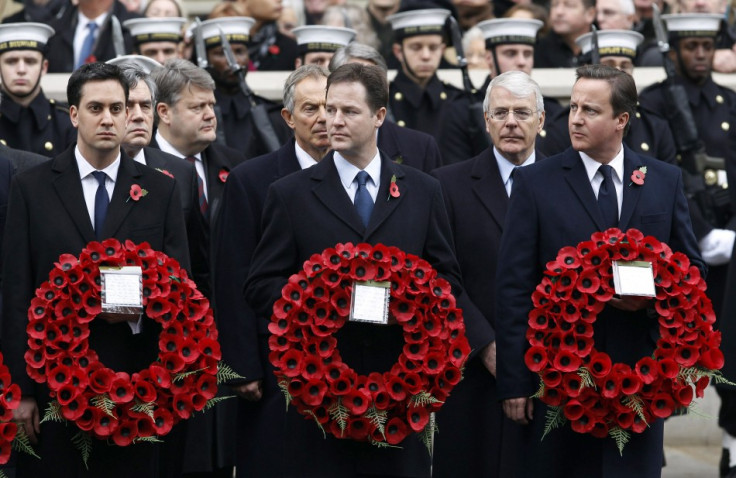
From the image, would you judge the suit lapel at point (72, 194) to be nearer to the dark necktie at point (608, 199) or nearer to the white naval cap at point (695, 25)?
the dark necktie at point (608, 199)

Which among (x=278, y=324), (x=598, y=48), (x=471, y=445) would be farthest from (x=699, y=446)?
(x=278, y=324)

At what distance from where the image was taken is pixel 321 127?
8.33 meters

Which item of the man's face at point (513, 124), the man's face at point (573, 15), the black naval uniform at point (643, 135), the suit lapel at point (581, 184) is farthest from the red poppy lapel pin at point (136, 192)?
the man's face at point (573, 15)

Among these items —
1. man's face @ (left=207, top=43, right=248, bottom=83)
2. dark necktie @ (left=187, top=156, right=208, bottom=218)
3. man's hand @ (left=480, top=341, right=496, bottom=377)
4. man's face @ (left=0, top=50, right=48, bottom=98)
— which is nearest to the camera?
man's hand @ (left=480, top=341, right=496, bottom=377)

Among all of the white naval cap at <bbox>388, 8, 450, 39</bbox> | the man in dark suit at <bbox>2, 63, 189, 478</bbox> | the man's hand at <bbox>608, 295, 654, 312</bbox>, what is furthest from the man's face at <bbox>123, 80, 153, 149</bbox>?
the white naval cap at <bbox>388, 8, 450, 39</bbox>

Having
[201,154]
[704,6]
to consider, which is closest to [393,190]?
[201,154]

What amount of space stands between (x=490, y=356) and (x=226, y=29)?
4156mm

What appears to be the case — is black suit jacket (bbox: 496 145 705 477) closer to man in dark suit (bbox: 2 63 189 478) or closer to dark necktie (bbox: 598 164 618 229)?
dark necktie (bbox: 598 164 618 229)

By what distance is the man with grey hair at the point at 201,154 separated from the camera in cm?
871

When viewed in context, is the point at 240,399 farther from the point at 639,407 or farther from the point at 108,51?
the point at 108,51

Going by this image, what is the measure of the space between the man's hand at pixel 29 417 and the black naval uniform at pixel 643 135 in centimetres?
407

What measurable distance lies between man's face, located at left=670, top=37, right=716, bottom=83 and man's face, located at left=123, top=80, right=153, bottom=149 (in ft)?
14.4

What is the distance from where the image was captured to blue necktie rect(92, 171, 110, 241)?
7.36 meters

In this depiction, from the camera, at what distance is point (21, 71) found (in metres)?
10.4
